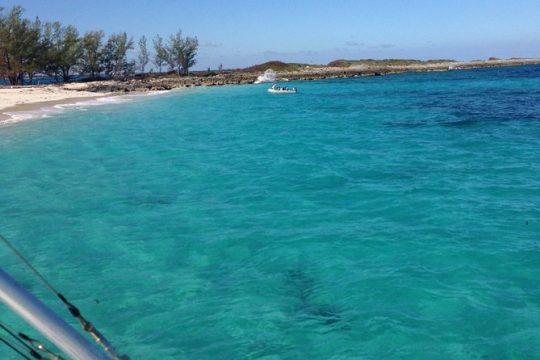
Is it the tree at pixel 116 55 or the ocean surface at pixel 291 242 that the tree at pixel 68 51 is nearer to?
the tree at pixel 116 55

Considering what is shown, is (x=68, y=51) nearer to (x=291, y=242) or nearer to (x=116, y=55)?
(x=116, y=55)

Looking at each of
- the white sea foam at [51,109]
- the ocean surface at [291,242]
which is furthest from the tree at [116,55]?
the ocean surface at [291,242]

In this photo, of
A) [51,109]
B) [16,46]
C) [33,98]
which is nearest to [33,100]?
[33,98]

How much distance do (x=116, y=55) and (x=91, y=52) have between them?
721cm

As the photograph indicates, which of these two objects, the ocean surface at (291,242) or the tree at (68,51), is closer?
the ocean surface at (291,242)

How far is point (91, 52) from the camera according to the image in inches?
3787

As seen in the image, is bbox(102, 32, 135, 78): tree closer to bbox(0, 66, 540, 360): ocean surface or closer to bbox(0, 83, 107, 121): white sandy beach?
bbox(0, 83, 107, 121): white sandy beach

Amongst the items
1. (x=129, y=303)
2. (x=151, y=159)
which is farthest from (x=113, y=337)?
(x=151, y=159)

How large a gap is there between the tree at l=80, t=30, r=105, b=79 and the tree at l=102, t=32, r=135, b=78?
193cm

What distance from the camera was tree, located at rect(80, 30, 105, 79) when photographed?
94.6 meters

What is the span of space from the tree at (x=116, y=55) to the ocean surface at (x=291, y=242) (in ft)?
250

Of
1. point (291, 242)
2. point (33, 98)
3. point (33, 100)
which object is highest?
point (33, 98)

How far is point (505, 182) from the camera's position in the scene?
19.2m

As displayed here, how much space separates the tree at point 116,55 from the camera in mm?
101000
